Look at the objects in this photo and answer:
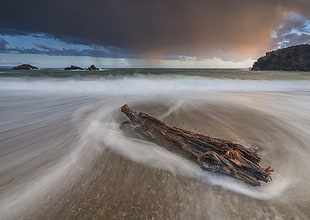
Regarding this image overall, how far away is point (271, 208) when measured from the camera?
4.67ft

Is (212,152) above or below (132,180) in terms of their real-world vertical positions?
above

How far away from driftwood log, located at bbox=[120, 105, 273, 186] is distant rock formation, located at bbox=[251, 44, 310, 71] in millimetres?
79218

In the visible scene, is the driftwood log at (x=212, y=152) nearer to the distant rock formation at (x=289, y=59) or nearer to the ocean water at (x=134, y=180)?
the ocean water at (x=134, y=180)

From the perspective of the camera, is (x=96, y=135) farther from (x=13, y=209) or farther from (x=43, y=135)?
(x=13, y=209)

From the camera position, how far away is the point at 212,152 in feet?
6.18

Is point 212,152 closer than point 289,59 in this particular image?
Yes

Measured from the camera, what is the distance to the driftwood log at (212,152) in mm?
1725

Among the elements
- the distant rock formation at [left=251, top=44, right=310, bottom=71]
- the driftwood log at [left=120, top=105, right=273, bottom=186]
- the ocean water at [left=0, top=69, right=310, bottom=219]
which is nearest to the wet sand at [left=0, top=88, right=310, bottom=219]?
the ocean water at [left=0, top=69, right=310, bottom=219]

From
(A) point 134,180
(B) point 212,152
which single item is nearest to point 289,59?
(B) point 212,152

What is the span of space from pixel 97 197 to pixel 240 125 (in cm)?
386

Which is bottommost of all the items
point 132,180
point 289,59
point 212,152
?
point 132,180

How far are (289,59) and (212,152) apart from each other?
84841 mm

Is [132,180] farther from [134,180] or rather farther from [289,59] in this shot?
[289,59]

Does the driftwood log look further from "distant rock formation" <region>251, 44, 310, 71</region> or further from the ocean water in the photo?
"distant rock formation" <region>251, 44, 310, 71</region>
